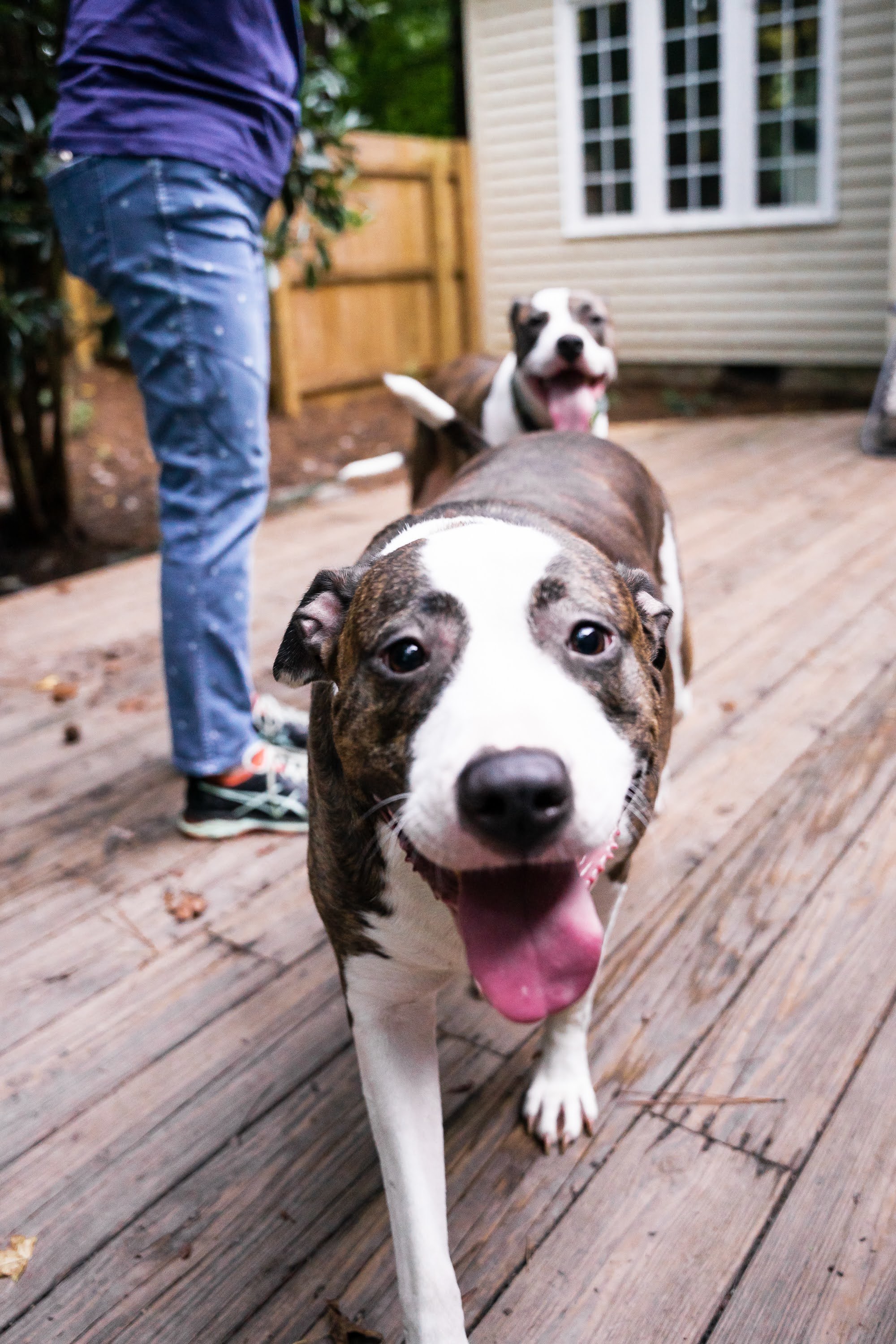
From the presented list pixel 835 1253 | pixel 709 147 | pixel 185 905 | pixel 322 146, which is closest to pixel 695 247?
pixel 709 147

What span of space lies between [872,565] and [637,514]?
8.32ft

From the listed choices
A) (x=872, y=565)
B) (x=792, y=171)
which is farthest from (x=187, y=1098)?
(x=792, y=171)

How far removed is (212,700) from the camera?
2.63 m

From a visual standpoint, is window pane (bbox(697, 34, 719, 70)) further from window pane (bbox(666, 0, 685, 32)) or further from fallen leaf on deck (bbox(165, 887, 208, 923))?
fallen leaf on deck (bbox(165, 887, 208, 923))

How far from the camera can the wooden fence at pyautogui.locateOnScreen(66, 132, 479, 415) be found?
907cm

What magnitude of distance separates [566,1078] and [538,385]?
288 cm

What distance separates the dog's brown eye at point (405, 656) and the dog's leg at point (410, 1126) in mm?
428

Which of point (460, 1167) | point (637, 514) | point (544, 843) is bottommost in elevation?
point (460, 1167)

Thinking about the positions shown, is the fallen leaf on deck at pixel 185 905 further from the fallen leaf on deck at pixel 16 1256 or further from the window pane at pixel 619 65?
the window pane at pixel 619 65

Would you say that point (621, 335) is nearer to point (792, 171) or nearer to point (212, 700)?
point (792, 171)

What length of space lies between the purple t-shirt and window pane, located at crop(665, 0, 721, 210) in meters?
8.41

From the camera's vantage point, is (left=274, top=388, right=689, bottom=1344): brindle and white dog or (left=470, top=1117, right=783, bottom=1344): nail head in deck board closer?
(left=274, top=388, right=689, bottom=1344): brindle and white dog

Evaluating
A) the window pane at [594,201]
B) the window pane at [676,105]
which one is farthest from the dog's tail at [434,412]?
the window pane at [594,201]

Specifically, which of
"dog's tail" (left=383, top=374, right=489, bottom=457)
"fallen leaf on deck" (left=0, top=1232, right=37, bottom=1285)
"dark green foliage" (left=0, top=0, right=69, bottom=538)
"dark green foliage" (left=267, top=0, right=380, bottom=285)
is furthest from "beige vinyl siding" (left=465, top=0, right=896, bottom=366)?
"fallen leaf on deck" (left=0, top=1232, right=37, bottom=1285)
